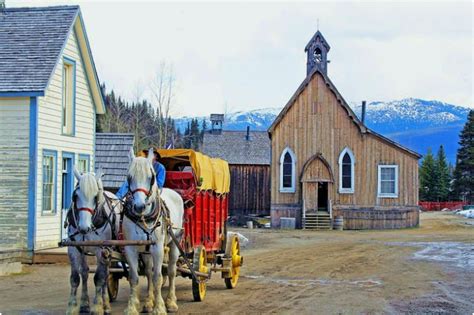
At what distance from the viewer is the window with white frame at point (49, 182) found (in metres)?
22.2

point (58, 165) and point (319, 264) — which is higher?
point (58, 165)

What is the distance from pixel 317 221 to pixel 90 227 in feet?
96.6

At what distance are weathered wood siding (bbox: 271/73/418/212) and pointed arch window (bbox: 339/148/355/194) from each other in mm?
197

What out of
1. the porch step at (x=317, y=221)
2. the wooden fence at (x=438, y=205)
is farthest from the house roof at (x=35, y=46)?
the wooden fence at (x=438, y=205)

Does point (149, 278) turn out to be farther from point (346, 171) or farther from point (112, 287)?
point (346, 171)

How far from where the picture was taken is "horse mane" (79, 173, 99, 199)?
11258 mm

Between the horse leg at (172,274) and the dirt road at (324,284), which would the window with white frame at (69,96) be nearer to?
the dirt road at (324,284)

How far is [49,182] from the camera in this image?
22.4 metres

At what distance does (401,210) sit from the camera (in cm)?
4000

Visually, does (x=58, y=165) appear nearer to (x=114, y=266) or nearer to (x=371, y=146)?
(x=114, y=266)

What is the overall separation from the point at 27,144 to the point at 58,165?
64.7 inches

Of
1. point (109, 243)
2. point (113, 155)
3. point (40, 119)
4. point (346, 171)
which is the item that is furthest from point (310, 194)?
point (109, 243)

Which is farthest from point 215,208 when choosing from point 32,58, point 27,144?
point 32,58

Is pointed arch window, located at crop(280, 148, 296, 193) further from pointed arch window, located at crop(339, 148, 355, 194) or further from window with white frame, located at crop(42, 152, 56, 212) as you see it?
window with white frame, located at crop(42, 152, 56, 212)
